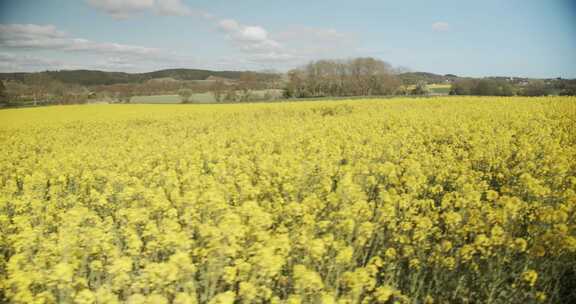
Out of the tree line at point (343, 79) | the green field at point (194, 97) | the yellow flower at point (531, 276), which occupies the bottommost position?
the yellow flower at point (531, 276)

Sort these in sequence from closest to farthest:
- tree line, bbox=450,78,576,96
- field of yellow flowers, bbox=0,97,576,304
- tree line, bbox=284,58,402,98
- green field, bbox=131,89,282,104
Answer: field of yellow flowers, bbox=0,97,576,304 → tree line, bbox=450,78,576,96 → green field, bbox=131,89,282,104 → tree line, bbox=284,58,402,98

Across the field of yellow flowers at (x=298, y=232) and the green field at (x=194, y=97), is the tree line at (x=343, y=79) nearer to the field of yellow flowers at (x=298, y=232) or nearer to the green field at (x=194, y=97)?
the green field at (x=194, y=97)

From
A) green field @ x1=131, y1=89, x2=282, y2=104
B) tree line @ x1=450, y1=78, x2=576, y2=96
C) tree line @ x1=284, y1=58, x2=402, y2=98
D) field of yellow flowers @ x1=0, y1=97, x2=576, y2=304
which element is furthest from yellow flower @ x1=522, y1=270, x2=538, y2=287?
tree line @ x1=284, y1=58, x2=402, y2=98

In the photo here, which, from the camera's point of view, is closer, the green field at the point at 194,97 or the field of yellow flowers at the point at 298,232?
the field of yellow flowers at the point at 298,232

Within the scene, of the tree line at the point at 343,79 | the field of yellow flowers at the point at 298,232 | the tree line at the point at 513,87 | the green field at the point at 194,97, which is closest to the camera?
the field of yellow flowers at the point at 298,232

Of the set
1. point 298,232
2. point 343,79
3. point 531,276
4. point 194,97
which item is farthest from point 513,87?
point 298,232

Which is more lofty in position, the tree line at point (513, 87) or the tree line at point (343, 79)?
the tree line at point (343, 79)

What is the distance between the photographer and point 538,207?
498 cm

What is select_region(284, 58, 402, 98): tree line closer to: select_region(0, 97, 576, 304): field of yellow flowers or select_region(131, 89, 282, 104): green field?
select_region(131, 89, 282, 104): green field

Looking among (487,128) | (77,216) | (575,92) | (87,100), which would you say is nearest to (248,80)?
(87,100)

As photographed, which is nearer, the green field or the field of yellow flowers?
the field of yellow flowers

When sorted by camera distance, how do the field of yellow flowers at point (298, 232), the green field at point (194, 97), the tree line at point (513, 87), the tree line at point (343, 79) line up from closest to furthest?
the field of yellow flowers at point (298, 232)
the tree line at point (513, 87)
the green field at point (194, 97)
the tree line at point (343, 79)

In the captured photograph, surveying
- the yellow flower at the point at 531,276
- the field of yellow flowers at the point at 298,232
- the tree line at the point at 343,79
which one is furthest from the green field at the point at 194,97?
the yellow flower at the point at 531,276

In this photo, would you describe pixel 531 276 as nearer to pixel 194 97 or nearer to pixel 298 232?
pixel 298 232
